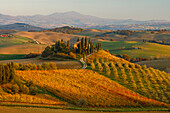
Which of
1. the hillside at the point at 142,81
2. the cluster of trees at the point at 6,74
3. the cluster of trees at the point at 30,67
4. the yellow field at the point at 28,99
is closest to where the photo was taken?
the yellow field at the point at 28,99

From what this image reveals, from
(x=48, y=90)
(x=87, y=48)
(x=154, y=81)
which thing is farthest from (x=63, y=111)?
(x=87, y=48)

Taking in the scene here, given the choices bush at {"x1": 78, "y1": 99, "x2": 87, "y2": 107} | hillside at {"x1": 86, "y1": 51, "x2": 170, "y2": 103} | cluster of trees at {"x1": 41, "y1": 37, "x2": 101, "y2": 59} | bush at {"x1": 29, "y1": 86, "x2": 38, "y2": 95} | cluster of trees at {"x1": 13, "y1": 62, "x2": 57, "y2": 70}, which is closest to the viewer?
bush at {"x1": 78, "y1": 99, "x2": 87, "y2": 107}

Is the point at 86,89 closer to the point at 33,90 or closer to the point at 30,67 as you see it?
the point at 33,90

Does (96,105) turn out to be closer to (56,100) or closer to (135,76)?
(56,100)

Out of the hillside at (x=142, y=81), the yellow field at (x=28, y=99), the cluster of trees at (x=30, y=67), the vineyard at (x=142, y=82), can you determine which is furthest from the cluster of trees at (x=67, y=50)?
the yellow field at (x=28, y=99)

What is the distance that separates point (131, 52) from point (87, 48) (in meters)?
55.4

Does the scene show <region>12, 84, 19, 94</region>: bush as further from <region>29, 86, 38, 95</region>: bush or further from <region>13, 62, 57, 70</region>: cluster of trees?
<region>13, 62, 57, 70</region>: cluster of trees

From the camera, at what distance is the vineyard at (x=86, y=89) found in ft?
110

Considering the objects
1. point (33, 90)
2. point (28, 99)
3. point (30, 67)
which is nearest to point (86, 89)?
point (33, 90)

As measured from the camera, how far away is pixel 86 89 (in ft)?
126

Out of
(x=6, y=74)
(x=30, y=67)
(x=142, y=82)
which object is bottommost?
(x=142, y=82)

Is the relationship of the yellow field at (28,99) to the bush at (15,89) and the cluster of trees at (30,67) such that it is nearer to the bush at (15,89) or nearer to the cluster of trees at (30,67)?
the bush at (15,89)

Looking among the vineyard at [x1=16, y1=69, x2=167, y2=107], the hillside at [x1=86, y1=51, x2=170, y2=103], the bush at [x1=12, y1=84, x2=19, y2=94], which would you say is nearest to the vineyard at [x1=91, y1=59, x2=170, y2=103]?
the hillside at [x1=86, y1=51, x2=170, y2=103]

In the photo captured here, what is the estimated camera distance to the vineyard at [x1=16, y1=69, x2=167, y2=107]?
33625 mm
